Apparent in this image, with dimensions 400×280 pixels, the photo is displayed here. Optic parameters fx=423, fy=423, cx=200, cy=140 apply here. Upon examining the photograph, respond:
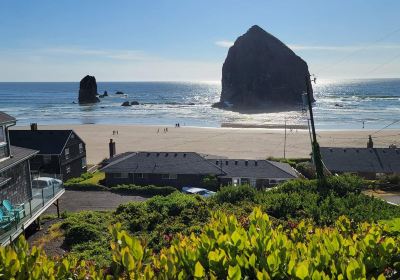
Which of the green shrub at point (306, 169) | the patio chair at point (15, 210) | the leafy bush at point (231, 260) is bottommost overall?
the green shrub at point (306, 169)

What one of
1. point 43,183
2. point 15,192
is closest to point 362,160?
point 43,183

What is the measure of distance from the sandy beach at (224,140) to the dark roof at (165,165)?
521 inches

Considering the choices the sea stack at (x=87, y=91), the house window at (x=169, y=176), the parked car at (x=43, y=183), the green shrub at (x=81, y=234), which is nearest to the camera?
the green shrub at (x=81, y=234)

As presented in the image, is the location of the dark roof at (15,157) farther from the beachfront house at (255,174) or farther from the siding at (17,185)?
the beachfront house at (255,174)

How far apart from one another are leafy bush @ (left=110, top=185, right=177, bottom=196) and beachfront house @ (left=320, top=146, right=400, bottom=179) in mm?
18066

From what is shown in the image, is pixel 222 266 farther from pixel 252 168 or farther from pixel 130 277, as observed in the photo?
pixel 252 168

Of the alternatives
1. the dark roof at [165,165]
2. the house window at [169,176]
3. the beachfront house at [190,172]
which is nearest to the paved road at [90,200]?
the beachfront house at [190,172]

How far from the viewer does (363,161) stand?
46406 millimetres

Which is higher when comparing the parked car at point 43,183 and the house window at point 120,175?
the parked car at point 43,183

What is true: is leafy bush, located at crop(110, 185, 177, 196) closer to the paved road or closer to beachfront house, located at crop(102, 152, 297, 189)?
the paved road

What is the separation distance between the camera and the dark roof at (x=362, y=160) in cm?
4531

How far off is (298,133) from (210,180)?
4255 cm

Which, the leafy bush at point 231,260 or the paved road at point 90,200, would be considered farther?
the paved road at point 90,200

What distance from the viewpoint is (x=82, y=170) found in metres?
48.2
